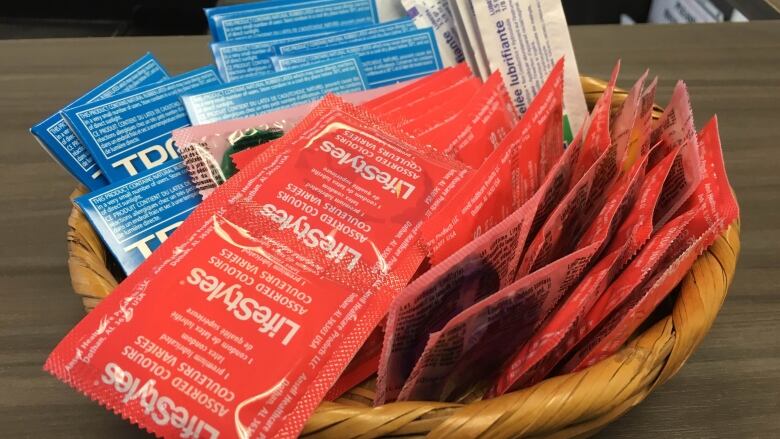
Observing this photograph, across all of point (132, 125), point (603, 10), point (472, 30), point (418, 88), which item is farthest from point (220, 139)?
point (603, 10)

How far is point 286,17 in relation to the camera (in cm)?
84

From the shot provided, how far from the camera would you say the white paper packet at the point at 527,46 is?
0.77 metres

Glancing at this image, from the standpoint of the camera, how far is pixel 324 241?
553 mm

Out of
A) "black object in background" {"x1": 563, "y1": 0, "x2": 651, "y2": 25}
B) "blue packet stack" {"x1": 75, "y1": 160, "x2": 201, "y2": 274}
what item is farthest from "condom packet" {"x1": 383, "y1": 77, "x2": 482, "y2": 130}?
"black object in background" {"x1": 563, "y1": 0, "x2": 651, "y2": 25}

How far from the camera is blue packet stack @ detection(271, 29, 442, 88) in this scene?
79cm

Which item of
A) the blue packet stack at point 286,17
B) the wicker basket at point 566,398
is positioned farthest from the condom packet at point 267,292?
the blue packet stack at point 286,17

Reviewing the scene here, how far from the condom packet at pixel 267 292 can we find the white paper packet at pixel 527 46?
21 cm

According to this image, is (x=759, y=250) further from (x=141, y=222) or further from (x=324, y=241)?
(x=141, y=222)

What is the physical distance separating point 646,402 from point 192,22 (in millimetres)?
1257

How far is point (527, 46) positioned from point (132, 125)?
0.43 meters

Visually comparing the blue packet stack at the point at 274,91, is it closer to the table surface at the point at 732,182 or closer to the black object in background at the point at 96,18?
the table surface at the point at 732,182

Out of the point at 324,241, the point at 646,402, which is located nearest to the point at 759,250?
the point at 646,402

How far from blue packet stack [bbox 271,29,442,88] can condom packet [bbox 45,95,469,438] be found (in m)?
0.18

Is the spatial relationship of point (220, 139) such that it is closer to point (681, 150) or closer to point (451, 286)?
point (451, 286)
